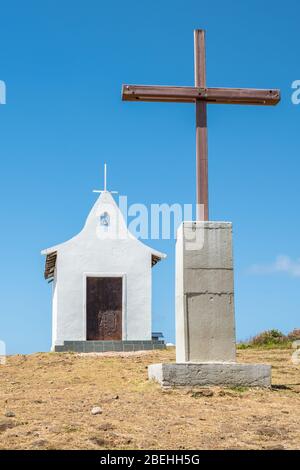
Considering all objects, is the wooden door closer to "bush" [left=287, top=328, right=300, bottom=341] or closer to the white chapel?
the white chapel

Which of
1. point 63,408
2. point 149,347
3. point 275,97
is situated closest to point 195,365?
point 63,408

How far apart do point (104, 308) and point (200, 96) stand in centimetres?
1139

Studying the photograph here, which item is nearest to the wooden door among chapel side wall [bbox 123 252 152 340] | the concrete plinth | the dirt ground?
chapel side wall [bbox 123 252 152 340]

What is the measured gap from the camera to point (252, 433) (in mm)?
7000

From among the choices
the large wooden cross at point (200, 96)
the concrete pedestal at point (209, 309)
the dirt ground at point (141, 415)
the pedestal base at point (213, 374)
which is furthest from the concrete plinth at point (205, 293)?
the dirt ground at point (141, 415)

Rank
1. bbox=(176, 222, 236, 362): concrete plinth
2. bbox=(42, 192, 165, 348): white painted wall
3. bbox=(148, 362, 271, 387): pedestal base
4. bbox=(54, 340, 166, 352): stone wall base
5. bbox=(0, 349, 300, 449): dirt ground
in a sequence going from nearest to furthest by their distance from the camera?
bbox=(0, 349, 300, 449): dirt ground
bbox=(148, 362, 271, 387): pedestal base
bbox=(176, 222, 236, 362): concrete plinth
bbox=(54, 340, 166, 352): stone wall base
bbox=(42, 192, 165, 348): white painted wall

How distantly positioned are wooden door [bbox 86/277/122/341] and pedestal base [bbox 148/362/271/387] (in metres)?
11.3

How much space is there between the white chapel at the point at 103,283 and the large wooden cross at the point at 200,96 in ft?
35.3

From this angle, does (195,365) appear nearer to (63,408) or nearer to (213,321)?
(213,321)

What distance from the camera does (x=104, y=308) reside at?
21125 mm

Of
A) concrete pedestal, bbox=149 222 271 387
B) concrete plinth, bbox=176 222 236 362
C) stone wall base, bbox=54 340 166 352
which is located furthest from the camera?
stone wall base, bbox=54 340 166 352

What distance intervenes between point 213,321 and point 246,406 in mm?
1786

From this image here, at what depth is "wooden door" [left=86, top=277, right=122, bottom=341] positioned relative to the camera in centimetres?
2094

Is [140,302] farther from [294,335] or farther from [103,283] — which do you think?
[294,335]
